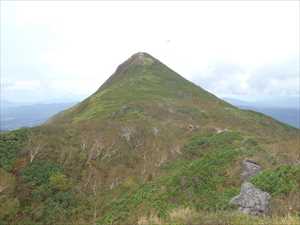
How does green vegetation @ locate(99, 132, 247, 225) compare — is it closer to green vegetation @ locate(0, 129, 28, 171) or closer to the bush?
the bush

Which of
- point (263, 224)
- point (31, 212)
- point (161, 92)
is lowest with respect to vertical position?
point (31, 212)

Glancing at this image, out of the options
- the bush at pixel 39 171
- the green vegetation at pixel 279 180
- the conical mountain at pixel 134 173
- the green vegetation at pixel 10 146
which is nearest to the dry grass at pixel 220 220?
the conical mountain at pixel 134 173

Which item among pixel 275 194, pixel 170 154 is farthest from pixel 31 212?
pixel 275 194

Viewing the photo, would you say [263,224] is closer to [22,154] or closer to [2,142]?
[22,154]

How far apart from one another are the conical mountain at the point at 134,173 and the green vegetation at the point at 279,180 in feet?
0.16

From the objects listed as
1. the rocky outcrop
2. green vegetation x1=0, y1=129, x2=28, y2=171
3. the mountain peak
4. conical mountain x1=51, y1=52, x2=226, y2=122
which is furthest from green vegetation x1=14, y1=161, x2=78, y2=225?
the mountain peak

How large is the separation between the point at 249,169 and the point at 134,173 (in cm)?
1093

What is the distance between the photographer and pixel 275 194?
14.5 m

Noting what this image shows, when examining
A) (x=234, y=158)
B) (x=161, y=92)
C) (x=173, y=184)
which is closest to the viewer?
(x=173, y=184)

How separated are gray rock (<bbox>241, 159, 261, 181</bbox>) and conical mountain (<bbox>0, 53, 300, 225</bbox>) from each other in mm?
429

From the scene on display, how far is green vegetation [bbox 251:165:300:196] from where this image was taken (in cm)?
1469

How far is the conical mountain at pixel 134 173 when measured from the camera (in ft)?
52.2

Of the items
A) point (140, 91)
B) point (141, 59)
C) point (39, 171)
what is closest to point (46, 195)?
point (39, 171)

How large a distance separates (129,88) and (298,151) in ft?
176
